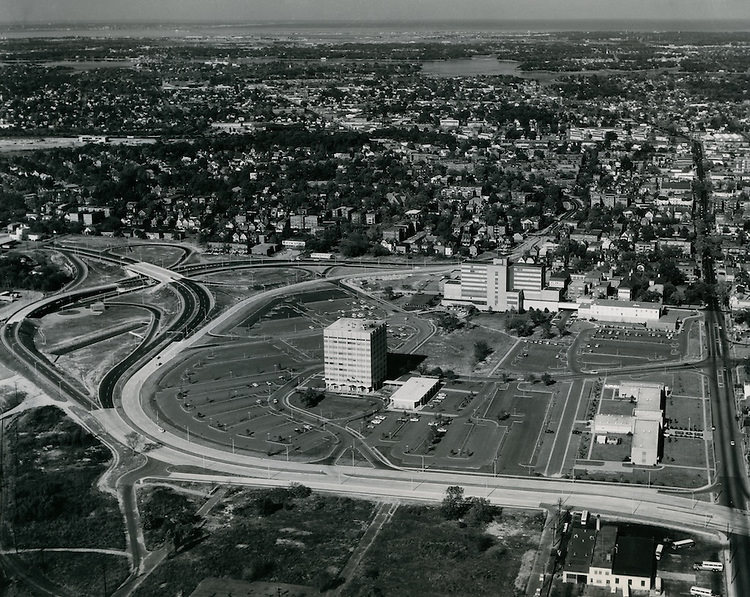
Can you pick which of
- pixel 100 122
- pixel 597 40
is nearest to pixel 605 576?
pixel 100 122

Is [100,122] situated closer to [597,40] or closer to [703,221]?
[703,221]

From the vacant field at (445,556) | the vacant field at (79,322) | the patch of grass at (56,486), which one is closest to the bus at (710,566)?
the vacant field at (445,556)

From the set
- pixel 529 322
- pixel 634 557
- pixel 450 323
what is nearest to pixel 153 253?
pixel 450 323

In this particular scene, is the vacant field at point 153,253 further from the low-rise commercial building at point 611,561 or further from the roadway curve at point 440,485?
the low-rise commercial building at point 611,561

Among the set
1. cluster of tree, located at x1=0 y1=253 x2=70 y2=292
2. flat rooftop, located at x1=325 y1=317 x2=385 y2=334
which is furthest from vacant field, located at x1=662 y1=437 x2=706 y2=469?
cluster of tree, located at x1=0 y1=253 x2=70 y2=292

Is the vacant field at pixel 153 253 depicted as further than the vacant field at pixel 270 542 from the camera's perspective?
Yes

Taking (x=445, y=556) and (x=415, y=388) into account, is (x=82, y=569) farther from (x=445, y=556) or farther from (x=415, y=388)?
(x=415, y=388)

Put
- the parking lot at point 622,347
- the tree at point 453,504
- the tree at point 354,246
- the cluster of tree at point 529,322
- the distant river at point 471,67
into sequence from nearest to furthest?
the tree at point 453,504, the parking lot at point 622,347, the cluster of tree at point 529,322, the tree at point 354,246, the distant river at point 471,67
